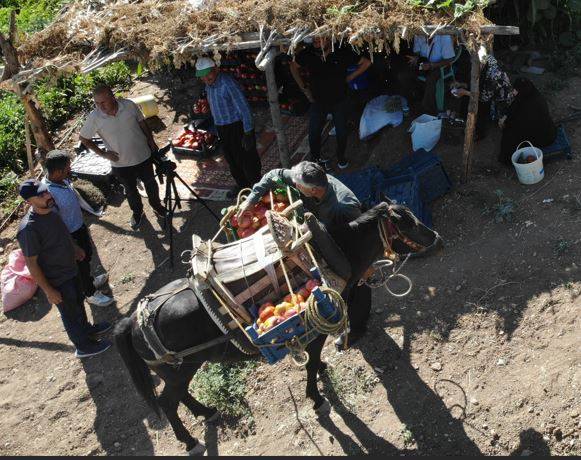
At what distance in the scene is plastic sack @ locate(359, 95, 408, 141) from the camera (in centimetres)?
795

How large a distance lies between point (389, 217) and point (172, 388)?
2194 millimetres

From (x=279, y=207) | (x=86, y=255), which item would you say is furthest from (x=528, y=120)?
(x=86, y=255)

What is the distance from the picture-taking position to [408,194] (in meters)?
6.36

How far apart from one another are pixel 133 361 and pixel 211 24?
158 inches

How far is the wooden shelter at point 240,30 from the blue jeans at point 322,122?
0.55 metres

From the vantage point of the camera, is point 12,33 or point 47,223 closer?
point 47,223

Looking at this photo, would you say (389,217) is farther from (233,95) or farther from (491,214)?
(233,95)

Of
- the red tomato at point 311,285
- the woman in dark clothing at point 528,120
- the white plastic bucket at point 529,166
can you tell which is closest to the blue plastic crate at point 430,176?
the white plastic bucket at point 529,166

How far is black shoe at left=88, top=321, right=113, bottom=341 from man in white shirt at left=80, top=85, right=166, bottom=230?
1917mm

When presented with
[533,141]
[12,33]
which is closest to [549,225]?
[533,141]

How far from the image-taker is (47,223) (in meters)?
5.05

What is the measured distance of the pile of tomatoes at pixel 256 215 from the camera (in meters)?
4.68

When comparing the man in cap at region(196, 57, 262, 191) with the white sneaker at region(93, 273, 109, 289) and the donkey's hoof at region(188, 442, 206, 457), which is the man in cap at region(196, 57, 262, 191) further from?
the donkey's hoof at region(188, 442, 206, 457)

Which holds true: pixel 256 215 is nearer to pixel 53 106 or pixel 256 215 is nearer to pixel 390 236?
pixel 390 236
